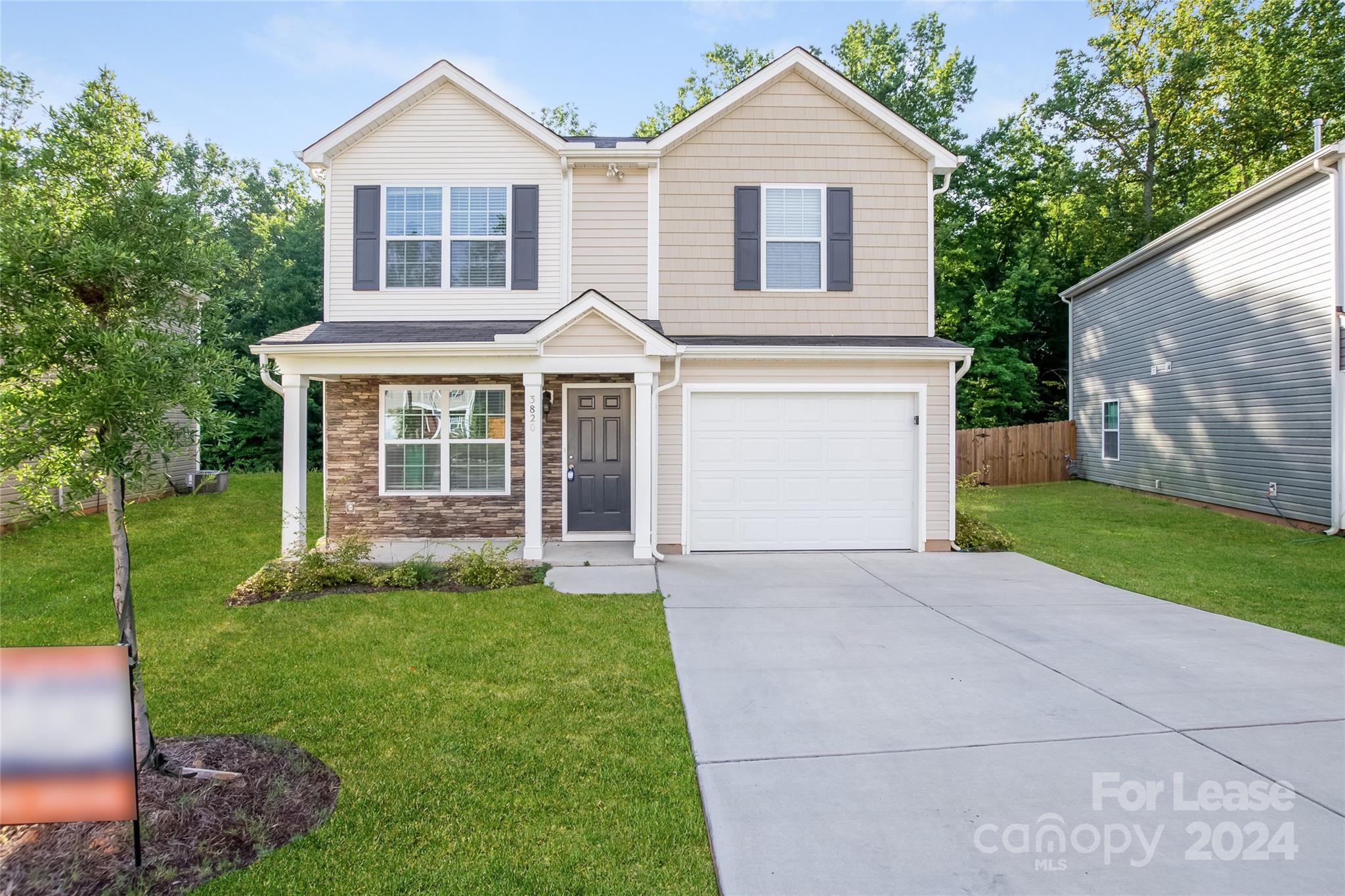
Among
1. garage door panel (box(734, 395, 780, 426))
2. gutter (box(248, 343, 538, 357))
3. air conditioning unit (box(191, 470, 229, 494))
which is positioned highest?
gutter (box(248, 343, 538, 357))

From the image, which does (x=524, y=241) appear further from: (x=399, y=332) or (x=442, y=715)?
(x=442, y=715)

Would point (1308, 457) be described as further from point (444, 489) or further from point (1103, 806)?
point (444, 489)

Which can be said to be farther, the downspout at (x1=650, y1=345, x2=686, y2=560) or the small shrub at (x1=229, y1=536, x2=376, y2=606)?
the downspout at (x1=650, y1=345, x2=686, y2=560)

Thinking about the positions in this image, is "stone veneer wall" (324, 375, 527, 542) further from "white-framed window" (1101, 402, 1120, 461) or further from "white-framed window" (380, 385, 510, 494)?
"white-framed window" (1101, 402, 1120, 461)

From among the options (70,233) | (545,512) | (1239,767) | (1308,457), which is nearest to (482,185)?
(545,512)

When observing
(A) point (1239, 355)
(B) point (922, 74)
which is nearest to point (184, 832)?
(A) point (1239, 355)

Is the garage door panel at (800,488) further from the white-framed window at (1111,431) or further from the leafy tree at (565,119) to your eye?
the leafy tree at (565,119)

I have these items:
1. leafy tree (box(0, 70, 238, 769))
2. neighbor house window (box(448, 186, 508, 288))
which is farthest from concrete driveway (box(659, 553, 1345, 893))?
neighbor house window (box(448, 186, 508, 288))

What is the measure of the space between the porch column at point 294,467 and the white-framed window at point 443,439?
1440mm

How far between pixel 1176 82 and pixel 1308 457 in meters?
17.4

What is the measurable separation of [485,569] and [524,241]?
477cm

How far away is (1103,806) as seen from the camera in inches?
129

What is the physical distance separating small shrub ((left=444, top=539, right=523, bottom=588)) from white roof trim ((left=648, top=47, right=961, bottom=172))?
238 inches

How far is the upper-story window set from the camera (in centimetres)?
974
